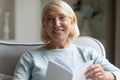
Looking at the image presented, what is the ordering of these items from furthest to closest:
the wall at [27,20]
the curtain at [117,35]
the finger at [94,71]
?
1. the wall at [27,20]
2. the curtain at [117,35]
3. the finger at [94,71]

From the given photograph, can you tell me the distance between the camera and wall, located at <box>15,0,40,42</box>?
2943 mm

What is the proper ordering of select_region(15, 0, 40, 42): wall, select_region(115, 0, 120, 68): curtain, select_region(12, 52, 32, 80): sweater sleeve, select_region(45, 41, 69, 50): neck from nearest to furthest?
1. select_region(12, 52, 32, 80): sweater sleeve
2. select_region(45, 41, 69, 50): neck
3. select_region(115, 0, 120, 68): curtain
4. select_region(15, 0, 40, 42): wall

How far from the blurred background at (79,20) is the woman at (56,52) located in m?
1.53

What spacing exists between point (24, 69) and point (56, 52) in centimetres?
21

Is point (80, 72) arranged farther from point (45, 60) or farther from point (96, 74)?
point (45, 60)

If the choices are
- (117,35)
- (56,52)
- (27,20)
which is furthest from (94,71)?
(27,20)

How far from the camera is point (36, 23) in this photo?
3021 millimetres

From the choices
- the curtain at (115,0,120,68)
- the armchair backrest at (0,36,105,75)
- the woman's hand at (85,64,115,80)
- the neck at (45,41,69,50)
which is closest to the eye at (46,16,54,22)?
the neck at (45,41,69,50)

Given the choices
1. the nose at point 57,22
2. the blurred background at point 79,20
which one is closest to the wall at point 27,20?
the blurred background at point 79,20

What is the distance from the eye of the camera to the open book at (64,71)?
1043 mm

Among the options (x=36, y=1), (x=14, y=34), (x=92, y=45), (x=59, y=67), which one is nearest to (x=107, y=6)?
(x=36, y=1)

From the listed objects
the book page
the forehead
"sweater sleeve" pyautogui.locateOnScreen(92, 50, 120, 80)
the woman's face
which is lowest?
"sweater sleeve" pyautogui.locateOnScreen(92, 50, 120, 80)

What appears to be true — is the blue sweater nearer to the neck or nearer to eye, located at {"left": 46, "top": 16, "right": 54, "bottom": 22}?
the neck

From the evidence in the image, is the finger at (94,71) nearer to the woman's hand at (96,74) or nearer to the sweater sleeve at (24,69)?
the woman's hand at (96,74)
